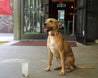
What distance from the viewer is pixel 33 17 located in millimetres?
6992

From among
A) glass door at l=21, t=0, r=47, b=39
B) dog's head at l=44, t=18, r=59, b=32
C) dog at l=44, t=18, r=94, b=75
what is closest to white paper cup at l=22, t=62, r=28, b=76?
dog at l=44, t=18, r=94, b=75

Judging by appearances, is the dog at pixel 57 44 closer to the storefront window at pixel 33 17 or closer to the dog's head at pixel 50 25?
the dog's head at pixel 50 25

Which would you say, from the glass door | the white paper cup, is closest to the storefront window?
the glass door

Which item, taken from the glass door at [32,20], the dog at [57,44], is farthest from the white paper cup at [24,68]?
the glass door at [32,20]

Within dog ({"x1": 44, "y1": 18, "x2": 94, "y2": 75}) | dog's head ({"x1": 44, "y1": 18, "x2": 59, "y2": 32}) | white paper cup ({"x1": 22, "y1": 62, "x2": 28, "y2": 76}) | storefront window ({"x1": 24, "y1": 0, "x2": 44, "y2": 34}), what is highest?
storefront window ({"x1": 24, "y1": 0, "x2": 44, "y2": 34})

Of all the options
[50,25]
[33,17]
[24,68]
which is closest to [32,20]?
[33,17]

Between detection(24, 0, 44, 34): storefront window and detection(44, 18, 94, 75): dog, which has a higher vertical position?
detection(24, 0, 44, 34): storefront window

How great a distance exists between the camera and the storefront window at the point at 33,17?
684cm

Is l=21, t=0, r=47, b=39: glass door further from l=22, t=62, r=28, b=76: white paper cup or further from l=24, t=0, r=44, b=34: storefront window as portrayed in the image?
l=22, t=62, r=28, b=76: white paper cup

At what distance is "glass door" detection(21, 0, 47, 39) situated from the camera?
6.84 m

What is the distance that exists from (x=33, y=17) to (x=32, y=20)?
146 mm

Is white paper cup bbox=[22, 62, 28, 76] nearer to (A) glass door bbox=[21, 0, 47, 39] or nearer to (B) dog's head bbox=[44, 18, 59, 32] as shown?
(B) dog's head bbox=[44, 18, 59, 32]

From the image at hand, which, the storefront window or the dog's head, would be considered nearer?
the dog's head

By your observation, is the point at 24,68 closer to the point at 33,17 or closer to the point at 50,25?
the point at 50,25
